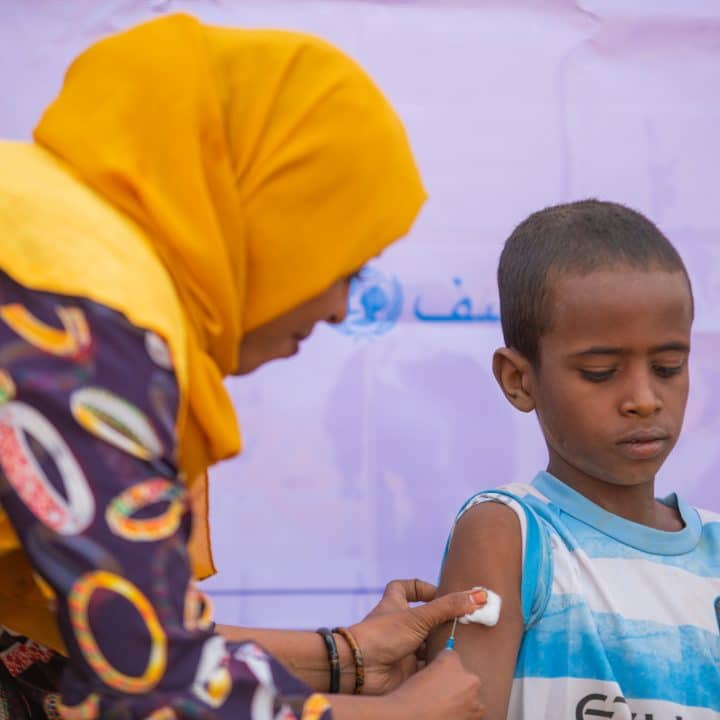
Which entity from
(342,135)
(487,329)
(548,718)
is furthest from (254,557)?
(342,135)

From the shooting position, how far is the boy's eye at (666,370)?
1705 mm

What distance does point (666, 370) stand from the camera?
5.62ft

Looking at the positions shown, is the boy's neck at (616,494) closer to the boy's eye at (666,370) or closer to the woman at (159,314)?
the boy's eye at (666,370)

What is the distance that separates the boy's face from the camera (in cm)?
168

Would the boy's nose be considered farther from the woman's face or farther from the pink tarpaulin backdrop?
the pink tarpaulin backdrop

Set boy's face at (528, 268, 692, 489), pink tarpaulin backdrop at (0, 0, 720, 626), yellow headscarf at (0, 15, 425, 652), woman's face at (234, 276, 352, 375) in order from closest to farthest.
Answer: yellow headscarf at (0, 15, 425, 652), woman's face at (234, 276, 352, 375), boy's face at (528, 268, 692, 489), pink tarpaulin backdrop at (0, 0, 720, 626)

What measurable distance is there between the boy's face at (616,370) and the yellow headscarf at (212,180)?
1.47ft

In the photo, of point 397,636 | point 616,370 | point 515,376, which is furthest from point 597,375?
point 397,636

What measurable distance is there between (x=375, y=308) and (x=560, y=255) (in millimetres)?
743

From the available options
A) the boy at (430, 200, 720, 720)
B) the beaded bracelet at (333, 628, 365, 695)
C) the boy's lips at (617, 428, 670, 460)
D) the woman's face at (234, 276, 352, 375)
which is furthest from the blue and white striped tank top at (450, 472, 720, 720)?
the woman's face at (234, 276, 352, 375)

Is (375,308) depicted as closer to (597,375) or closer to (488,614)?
(597,375)

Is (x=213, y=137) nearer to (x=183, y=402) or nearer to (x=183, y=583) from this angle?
(x=183, y=402)

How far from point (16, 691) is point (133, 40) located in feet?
2.56

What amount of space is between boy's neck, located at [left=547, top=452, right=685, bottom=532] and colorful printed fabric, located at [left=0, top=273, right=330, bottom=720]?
853 millimetres
